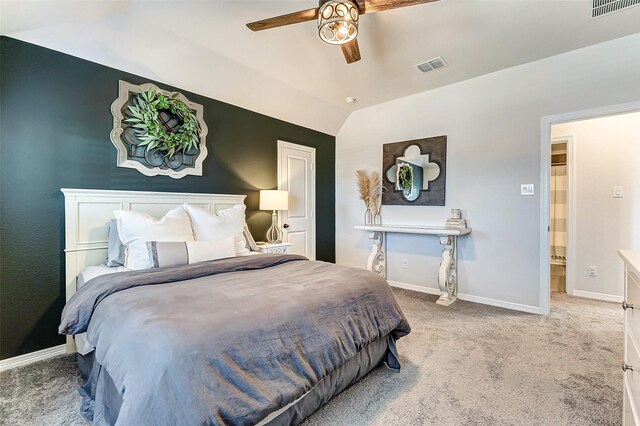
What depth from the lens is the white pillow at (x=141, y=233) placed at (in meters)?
2.21

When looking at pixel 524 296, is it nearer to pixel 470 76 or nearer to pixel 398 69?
pixel 470 76

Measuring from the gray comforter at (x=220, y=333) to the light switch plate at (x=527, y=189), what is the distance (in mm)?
2307

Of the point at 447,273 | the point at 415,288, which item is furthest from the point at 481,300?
the point at 415,288

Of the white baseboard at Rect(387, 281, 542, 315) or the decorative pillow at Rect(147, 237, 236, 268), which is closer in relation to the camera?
the decorative pillow at Rect(147, 237, 236, 268)

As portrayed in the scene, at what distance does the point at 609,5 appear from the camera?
2275mm

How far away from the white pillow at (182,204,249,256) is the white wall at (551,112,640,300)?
421 cm

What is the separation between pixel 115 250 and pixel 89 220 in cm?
37

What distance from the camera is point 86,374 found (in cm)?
185

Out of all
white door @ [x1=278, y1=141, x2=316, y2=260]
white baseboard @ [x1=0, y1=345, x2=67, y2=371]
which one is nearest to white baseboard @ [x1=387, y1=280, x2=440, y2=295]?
white door @ [x1=278, y1=141, x2=316, y2=260]

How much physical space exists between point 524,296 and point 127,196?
4203 millimetres

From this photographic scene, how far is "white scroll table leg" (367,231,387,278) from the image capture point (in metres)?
4.19

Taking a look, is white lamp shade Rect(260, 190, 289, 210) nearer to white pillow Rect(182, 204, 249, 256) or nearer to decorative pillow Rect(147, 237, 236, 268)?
white pillow Rect(182, 204, 249, 256)

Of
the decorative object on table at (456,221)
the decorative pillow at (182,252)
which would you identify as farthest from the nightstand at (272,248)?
the decorative object on table at (456,221)

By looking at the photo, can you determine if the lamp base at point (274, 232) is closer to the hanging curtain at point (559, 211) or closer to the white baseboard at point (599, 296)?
the white baseboard at point (599, 296)
